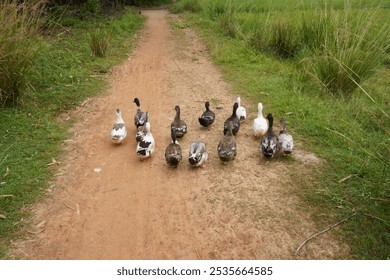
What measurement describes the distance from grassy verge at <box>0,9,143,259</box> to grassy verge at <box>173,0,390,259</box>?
3.48m

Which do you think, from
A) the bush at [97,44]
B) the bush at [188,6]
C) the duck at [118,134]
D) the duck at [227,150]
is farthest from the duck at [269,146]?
the bush at [188,6]

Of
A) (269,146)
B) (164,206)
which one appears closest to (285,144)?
(269,146)

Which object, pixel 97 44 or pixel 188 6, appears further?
pixel 188 6

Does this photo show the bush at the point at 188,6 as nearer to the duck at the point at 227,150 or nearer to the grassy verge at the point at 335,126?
the grassy verge at the point at 335,126

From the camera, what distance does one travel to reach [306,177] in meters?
4.75

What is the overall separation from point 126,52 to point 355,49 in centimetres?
678

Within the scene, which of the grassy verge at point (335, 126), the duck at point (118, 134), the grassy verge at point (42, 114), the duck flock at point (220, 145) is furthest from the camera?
the duck at point (118, 134)

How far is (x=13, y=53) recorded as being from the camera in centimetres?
592

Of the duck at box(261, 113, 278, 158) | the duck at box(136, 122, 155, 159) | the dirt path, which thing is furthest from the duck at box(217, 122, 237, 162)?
the duck at box(136, 122, 155, 159)

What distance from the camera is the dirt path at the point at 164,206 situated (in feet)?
12.4

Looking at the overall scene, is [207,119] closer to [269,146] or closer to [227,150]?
[227,150]

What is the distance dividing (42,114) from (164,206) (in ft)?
11.9

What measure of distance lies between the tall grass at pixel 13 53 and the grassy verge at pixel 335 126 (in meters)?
4.42
